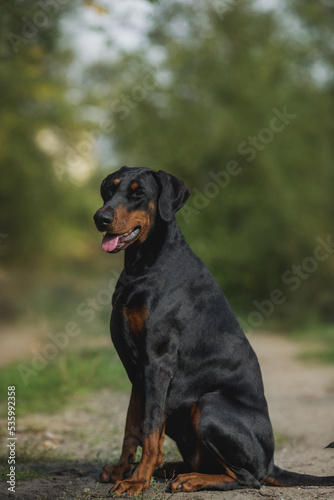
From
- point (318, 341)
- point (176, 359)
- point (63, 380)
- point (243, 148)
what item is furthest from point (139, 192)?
point (243, 148)

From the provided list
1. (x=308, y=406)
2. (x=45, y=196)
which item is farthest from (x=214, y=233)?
(x=308, y=406)

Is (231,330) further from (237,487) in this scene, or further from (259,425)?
(237,487)

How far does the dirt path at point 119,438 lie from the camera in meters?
3.36

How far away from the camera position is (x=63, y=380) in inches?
291

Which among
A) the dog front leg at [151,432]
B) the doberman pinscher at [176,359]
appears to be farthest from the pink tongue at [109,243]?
the dog front leg at [151,432]

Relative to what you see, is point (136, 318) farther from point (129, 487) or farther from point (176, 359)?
point (129, 487)

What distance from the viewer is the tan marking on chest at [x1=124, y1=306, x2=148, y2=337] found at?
333 centimetres

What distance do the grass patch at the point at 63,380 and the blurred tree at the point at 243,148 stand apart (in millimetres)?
4490

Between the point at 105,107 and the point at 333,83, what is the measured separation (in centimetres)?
554

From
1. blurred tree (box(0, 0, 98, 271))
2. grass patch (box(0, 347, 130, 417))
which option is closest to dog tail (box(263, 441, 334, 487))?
grass patch (box(0, 347, 130, 417))

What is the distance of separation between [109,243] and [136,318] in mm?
447

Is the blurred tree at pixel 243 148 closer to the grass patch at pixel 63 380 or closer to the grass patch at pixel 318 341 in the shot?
the grass patch at pixel 318 341

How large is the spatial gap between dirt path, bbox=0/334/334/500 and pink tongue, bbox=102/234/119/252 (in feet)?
4.32

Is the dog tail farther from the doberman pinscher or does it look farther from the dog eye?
the dog eye
